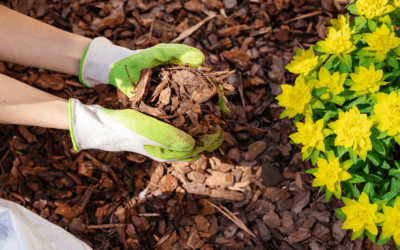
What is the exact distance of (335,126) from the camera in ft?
4.65

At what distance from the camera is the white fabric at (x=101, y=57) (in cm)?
199

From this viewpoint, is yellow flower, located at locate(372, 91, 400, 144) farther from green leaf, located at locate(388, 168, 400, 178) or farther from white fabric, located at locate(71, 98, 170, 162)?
white fabric, located at locate(71, 98, 170, 162)

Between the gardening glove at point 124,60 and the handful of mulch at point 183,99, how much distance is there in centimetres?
8

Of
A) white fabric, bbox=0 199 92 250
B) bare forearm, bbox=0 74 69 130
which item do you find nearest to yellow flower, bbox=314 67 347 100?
bare forearm, bbox=0 74 69 130

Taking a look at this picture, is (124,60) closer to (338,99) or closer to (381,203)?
(338,99)

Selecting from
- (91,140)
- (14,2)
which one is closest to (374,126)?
(91,140)

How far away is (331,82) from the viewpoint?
1477 millimetres

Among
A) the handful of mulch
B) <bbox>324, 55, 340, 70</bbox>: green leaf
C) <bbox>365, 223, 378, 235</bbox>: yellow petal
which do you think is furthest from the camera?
the handful of mulch

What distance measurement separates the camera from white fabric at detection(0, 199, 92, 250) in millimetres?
1482

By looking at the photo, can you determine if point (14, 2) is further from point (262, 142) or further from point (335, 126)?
point (335, 126)

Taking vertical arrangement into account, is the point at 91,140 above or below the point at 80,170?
above

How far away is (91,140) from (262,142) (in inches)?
47.0

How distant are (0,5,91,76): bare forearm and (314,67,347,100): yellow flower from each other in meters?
1.57

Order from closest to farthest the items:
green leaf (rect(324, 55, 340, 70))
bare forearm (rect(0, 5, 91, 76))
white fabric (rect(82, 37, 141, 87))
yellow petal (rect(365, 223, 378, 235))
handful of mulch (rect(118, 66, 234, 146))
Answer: yellow petal (rect(365, 223, 378, 235))
green leaf (rect(324, 55, 340, 70))
handful of mulch (rect(118, 66, 234, 146))
bare forearm (rect(0, 5, 91, 76))
white fabric (rect(82, 37, 141, 87))
